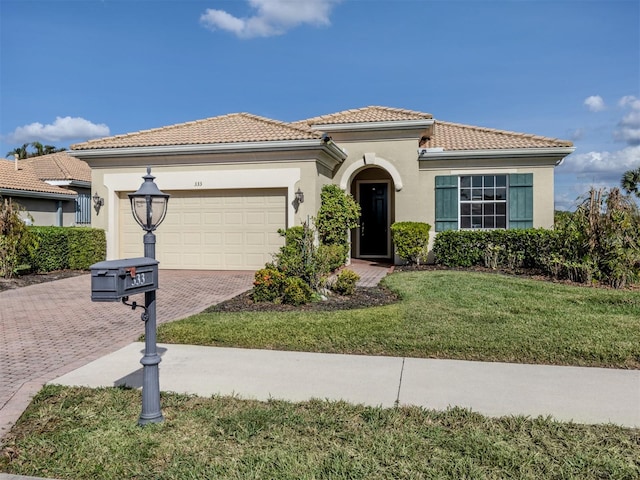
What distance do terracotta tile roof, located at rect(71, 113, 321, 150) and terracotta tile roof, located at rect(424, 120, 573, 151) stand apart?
16.0 ft

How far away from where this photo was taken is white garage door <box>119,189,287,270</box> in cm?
1395

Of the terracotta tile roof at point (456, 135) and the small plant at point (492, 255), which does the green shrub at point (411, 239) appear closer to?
the small plant at point (492, 255)

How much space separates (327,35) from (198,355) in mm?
10426

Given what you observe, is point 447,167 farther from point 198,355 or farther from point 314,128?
point 198,355

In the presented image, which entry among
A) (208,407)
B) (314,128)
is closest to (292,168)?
(314,128)

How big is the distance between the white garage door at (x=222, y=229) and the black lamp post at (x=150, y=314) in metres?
9.75

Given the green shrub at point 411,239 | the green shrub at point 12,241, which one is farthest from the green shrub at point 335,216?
the green shrub at point 12,241

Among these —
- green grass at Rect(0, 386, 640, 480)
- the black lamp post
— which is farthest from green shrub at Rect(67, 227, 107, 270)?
the black lamp post

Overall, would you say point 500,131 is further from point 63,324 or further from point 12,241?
point 12,241

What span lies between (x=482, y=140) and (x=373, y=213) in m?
4.52

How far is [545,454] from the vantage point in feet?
10.7

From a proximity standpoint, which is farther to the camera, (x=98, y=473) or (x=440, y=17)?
(x=440, y=17)

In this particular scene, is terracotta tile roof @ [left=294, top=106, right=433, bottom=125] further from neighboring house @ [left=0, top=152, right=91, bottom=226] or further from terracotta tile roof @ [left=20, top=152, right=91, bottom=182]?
terracotta tile roof @ [left=20, top=152, right=91, bottom=182]

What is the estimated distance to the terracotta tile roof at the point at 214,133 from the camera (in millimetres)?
13602
